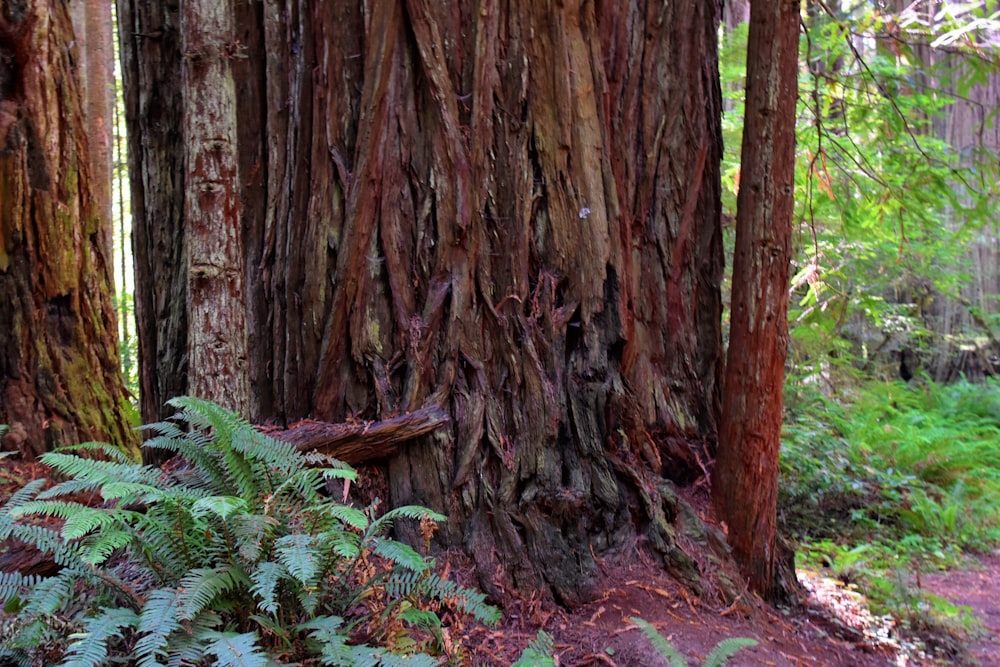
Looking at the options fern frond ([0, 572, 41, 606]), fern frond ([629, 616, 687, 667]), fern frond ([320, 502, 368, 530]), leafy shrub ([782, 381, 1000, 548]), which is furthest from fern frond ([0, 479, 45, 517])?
leafy shrub ([782, 381, 1000, 548])

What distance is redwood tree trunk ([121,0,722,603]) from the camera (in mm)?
3457

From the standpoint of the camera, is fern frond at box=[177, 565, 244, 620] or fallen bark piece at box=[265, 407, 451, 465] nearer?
fern frond at box=[177, 565, 244, 620]

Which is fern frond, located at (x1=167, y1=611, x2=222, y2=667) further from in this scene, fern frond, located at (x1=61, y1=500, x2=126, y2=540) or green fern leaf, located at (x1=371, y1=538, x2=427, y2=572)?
green fern leaf, located at (x1=371, y1=538, x2=427, y2=572)

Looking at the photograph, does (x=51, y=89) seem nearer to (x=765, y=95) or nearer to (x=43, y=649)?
(x=43, y=649)

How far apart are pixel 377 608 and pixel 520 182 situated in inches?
81.4

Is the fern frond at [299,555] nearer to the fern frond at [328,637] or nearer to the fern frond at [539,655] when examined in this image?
the fern frond at [328,637]

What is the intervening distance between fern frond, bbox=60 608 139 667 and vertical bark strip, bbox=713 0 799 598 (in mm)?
2890

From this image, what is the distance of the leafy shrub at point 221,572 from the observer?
2391 mm

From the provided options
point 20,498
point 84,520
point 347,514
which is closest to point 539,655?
point 347,514

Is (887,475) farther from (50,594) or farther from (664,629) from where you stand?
(50,594)

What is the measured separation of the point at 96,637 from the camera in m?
2.31

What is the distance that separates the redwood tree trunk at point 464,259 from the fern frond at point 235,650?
44.9 inches

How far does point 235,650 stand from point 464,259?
196 centimetres

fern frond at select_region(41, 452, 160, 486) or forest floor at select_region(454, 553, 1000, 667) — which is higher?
fern frond at select_region(41, 452, 160, 486)
